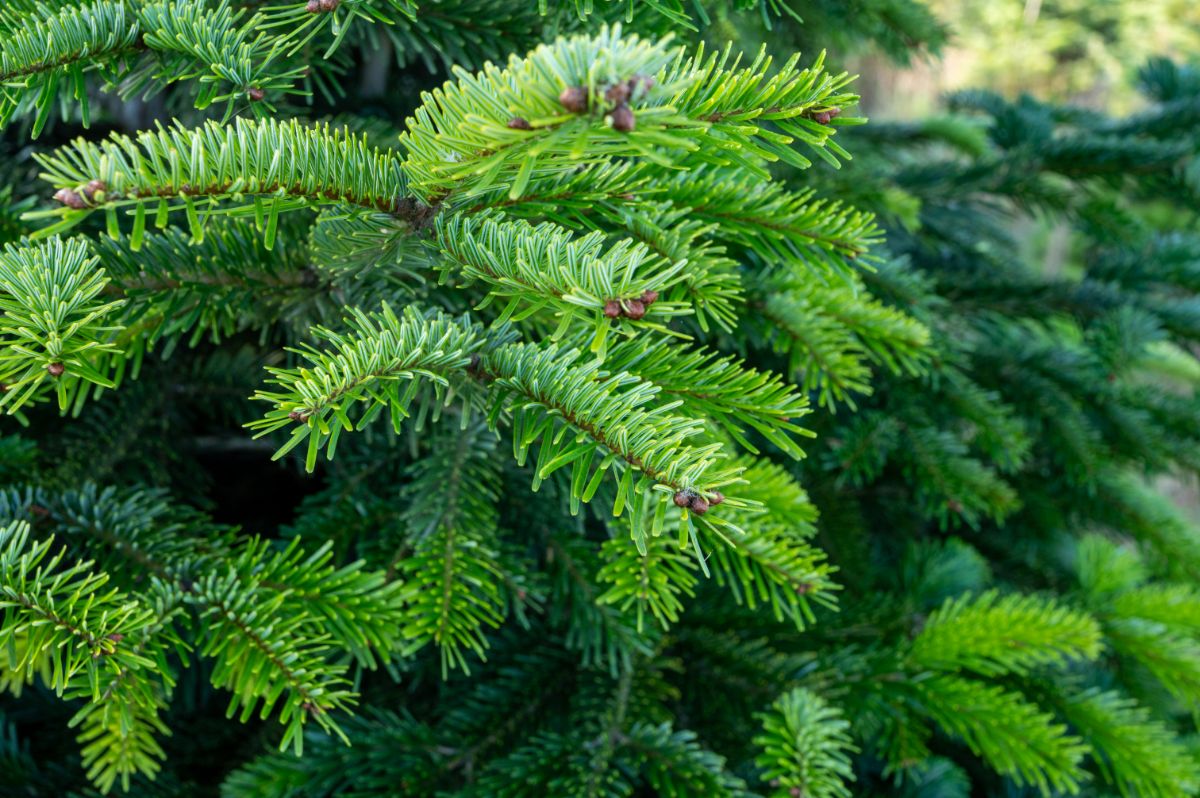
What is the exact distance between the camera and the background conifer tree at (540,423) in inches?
16.0

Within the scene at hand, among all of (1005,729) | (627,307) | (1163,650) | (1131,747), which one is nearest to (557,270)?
(627,307)

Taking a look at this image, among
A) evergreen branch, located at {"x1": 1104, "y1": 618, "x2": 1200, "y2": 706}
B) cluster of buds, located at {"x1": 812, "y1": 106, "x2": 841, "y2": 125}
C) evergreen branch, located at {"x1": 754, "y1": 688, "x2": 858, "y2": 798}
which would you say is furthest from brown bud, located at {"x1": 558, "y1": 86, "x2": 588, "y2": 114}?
evergreen branch, located at {"x1": 1104, "y1": 618, "x2": 1200, "y2": 706}

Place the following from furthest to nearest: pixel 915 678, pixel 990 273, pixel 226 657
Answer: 1. pixel 990 273
2. pixel 915 678
3. pixel 226 657

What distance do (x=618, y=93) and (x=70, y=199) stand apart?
211 mm

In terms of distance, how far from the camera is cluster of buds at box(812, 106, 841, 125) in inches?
15.8

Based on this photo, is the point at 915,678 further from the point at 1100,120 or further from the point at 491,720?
the point at 1100,120

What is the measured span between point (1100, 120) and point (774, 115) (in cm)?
135

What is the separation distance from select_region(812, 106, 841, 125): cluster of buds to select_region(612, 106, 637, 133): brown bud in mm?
133

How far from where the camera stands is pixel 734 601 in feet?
2.74

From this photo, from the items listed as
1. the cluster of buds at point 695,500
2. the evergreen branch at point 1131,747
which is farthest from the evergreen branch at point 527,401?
the evergreen branch at point 1131,747

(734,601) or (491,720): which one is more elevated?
(734,601)

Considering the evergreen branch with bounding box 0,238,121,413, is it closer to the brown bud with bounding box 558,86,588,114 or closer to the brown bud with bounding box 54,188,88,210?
the brown bud with bounding box 54,188,88,210

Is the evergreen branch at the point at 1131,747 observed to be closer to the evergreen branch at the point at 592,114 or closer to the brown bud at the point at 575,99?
the evergreen branch at the point at 592,114

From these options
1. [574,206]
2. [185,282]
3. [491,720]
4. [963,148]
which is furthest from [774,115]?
[963,148]
